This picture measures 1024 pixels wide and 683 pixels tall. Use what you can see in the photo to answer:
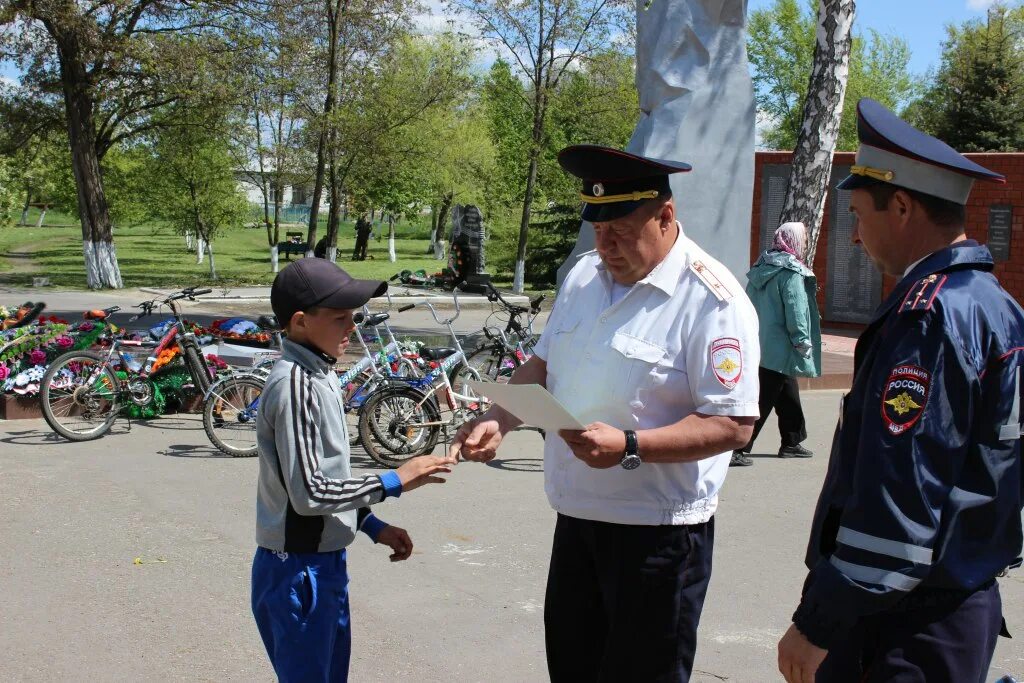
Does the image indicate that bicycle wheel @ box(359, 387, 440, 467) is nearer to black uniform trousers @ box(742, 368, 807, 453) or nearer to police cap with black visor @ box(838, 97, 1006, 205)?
black uniform trousers @ box(742, 368, 807, 453)

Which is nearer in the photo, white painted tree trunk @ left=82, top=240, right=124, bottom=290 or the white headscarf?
the white headscarf

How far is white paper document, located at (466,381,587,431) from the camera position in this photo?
2711 millimetres

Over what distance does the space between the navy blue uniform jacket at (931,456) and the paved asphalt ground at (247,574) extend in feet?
7.98

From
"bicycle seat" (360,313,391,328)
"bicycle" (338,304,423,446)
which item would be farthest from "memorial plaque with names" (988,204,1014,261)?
"bicycle seat" (360,313,391,328)

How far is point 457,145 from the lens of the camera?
141 ft

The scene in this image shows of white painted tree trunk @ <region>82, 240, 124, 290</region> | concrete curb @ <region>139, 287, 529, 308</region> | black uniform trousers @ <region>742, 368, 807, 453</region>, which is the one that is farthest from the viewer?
white painted tree trunk @ <region>82, 240, 124, 290</region>

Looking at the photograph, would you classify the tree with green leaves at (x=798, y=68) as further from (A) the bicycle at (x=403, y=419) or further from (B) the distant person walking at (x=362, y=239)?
(A) the bicycle at (x=403, y=419)

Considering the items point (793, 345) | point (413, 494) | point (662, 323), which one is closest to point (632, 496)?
point (662, 323)

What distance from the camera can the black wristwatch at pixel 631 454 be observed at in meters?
2.84

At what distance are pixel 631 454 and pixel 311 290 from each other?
1013 millimetres

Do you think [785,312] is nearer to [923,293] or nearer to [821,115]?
[821,115]

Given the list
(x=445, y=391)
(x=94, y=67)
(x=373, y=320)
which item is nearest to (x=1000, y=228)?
(x=445, y=391)

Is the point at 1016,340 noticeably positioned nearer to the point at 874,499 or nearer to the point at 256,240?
the point at 874,499

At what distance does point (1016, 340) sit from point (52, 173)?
41.7 metres
